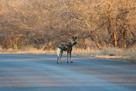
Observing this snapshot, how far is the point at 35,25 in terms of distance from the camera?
1293 inches

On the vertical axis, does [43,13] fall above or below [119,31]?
above

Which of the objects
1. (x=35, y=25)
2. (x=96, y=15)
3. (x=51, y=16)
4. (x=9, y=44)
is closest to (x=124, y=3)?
(x=96, y=15)

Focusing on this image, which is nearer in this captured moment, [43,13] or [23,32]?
[43,13]

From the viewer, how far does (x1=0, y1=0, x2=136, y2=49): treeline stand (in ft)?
86.7

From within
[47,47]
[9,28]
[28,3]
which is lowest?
[47,47]

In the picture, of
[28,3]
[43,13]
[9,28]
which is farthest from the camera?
[9,28]

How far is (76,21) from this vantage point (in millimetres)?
27453

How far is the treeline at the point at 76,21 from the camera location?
26.4m

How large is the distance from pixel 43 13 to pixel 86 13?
21.9ft

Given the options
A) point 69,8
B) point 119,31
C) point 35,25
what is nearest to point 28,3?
point 35,25

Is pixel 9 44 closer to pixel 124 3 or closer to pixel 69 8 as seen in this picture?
pixel 69 8

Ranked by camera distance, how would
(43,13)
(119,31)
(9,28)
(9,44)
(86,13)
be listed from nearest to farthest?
(86,13), (119,31), (43,13), (9,28), (9,44)

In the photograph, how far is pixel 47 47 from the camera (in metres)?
35.8

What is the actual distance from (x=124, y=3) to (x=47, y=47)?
1268cm
